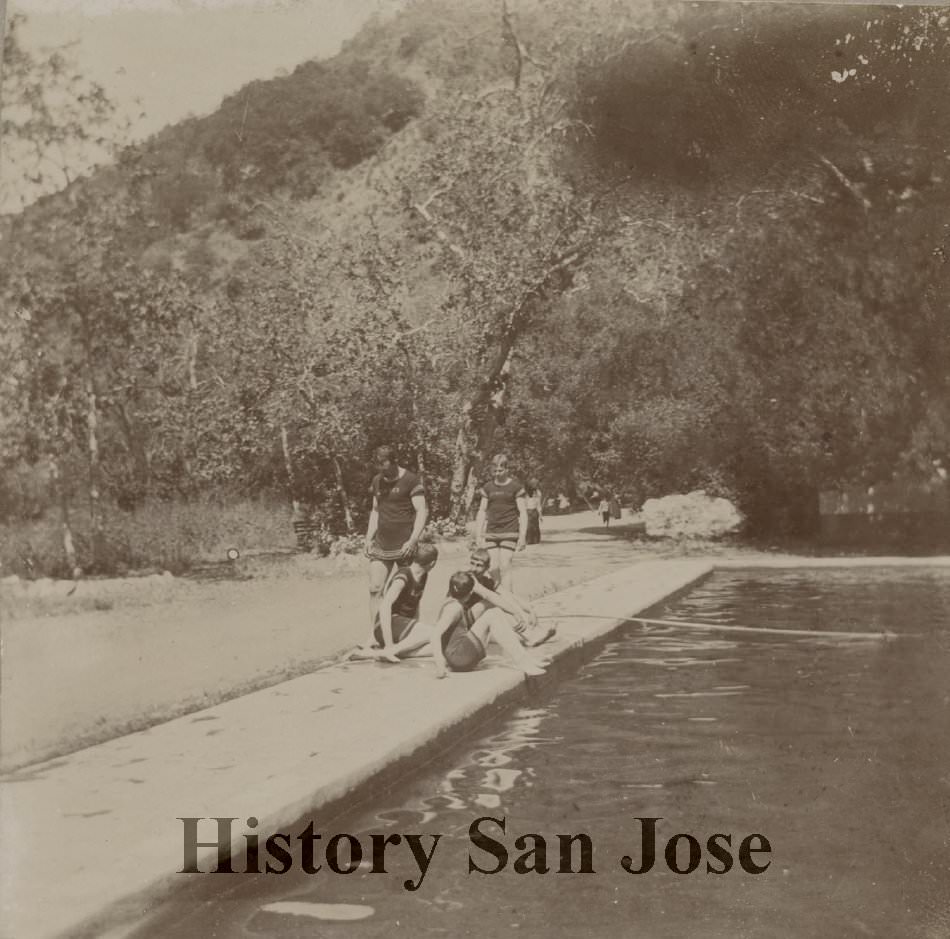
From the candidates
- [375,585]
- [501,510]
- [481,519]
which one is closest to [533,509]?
[501,510]

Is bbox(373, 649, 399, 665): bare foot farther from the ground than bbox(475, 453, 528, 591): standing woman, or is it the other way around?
bbox(475, 453, 528, 591): standing woman

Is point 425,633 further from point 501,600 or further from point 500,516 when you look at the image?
point 500,516

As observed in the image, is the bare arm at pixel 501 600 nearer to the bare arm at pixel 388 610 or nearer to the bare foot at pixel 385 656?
the bare arm at pixel 388 610

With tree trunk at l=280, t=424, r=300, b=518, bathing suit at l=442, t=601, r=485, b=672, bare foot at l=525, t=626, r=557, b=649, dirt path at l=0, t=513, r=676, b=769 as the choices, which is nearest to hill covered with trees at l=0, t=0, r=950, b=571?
tree trunk at l=280, t=424, r=300, b=518

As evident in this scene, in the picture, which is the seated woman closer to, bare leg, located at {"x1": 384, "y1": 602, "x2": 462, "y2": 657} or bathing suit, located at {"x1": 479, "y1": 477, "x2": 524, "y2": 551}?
bare leg, located at {"x1": 384, "y1": 602, "x2": 462, "y2": 657}

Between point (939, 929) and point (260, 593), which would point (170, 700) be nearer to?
point (260, 593)
